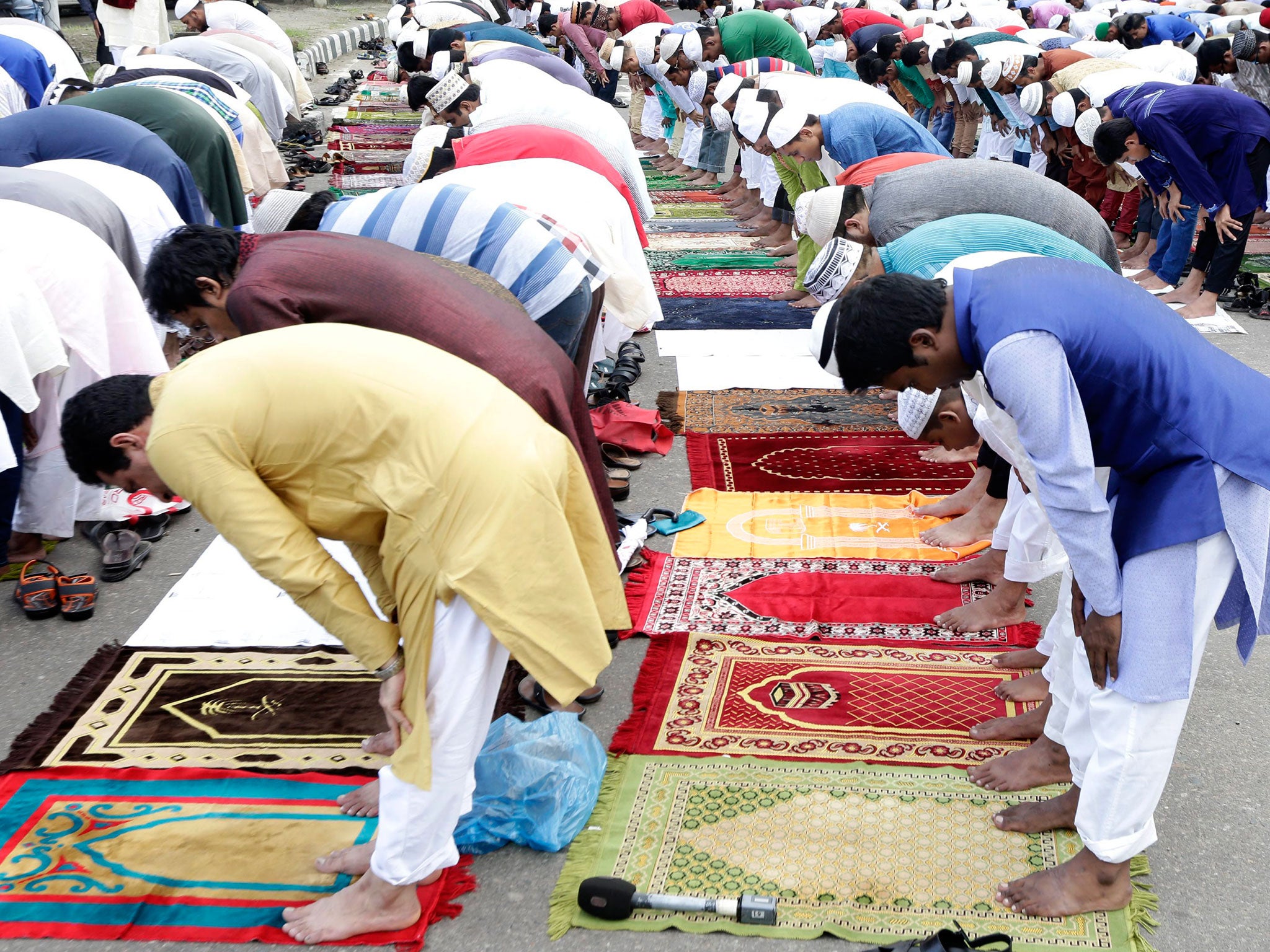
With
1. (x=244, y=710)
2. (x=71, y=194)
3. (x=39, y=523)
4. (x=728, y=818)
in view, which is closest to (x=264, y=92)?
(x=71, y=194)

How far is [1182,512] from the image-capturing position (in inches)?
77.6

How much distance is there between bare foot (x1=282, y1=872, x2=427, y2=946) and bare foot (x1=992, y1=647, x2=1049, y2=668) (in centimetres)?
162

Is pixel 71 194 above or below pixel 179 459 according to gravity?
below

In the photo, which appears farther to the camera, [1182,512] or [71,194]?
[71,194]

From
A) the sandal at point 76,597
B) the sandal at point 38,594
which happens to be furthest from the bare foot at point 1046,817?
the sandal at point 38,594

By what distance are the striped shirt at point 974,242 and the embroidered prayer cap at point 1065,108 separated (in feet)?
12.8

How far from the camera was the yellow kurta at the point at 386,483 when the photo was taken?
1794mm

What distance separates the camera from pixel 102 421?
1952 mm

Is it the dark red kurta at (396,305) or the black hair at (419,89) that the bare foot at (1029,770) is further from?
the black hair at (419,89)

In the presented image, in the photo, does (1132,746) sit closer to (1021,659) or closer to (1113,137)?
(1021,659)

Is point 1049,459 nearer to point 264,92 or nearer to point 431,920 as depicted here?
point 431,920

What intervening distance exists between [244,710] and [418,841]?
1073mm

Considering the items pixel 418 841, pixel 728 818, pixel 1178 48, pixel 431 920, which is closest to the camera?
pixel 418 841

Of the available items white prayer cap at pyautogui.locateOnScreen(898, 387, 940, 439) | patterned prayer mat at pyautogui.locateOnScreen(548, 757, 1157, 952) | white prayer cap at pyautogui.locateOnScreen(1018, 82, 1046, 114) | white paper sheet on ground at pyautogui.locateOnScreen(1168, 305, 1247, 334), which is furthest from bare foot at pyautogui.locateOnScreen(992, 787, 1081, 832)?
white prayer cap at pyautogui.locateOnScreen(1018, 82, 1046, 114)
